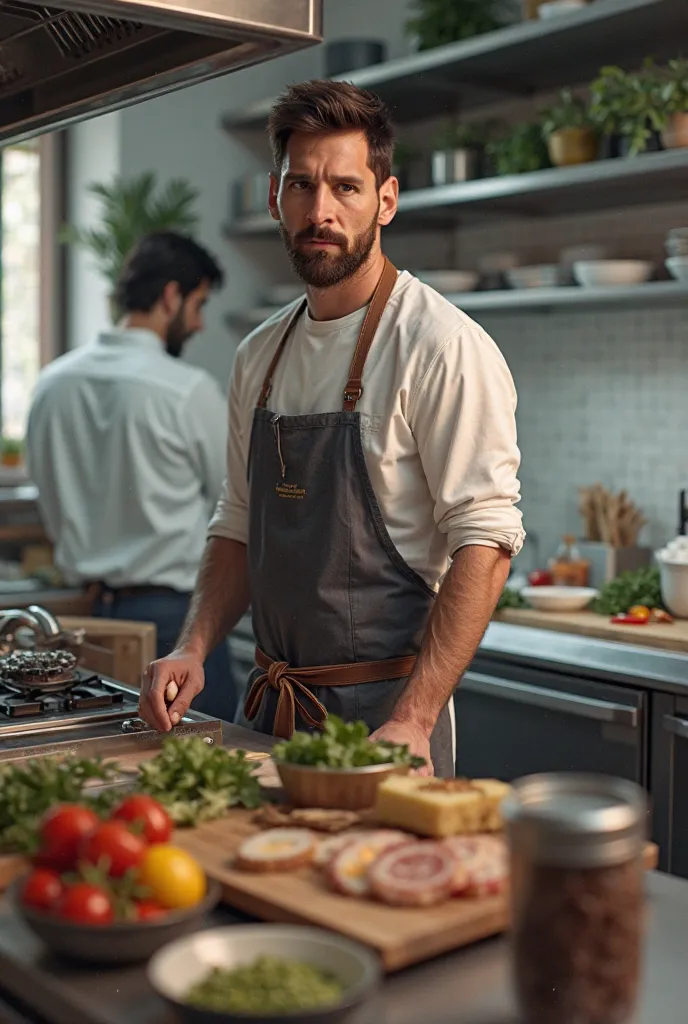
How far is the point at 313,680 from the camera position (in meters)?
2.22

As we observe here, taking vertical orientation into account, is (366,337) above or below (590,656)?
above

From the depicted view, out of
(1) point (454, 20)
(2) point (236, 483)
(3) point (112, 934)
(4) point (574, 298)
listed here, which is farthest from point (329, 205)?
(1) point (454, 20)

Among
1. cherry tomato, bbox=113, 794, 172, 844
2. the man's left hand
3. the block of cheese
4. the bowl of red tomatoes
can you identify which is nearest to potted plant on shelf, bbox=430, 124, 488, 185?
the man's left hand

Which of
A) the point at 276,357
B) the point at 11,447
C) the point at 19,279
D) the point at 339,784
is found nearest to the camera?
the point at 339,784

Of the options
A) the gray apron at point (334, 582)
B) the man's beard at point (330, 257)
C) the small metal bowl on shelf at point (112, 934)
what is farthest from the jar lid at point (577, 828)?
the man's beard at point (330, 257)

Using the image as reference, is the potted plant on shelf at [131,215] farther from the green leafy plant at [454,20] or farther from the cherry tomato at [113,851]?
the cherry tomato at [113,851]

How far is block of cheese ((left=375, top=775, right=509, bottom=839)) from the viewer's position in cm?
140

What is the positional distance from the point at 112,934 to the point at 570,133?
3.07 meters

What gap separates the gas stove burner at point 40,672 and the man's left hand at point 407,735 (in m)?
0.59

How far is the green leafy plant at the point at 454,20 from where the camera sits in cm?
419

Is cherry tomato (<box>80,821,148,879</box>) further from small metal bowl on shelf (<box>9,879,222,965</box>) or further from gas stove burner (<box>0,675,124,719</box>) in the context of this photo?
gas stove burner (<box>0,675,124,719</box>)

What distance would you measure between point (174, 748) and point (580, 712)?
1690 mm

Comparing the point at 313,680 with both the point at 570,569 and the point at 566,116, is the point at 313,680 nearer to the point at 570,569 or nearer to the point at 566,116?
the point at 570,569

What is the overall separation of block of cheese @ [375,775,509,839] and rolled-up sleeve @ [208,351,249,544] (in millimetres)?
1101
